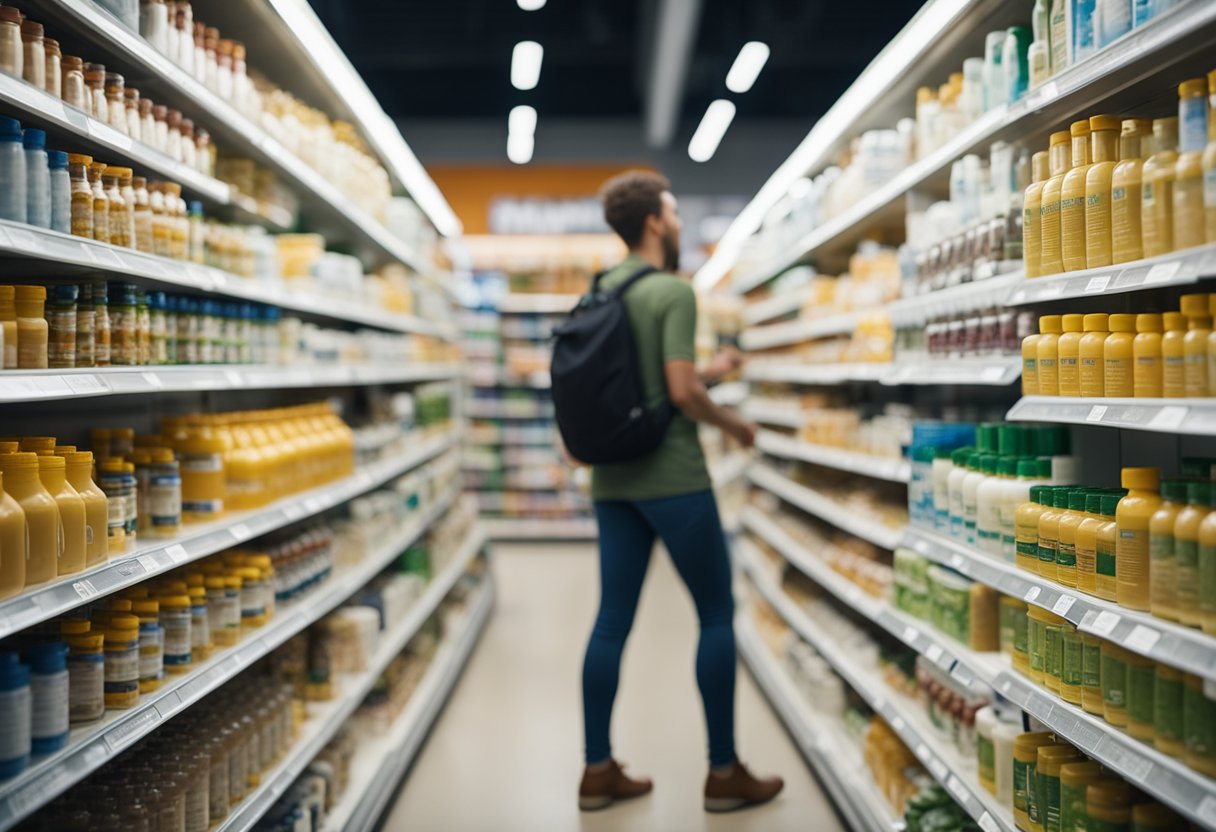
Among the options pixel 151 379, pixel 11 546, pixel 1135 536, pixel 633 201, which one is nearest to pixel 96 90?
pixel 151 379

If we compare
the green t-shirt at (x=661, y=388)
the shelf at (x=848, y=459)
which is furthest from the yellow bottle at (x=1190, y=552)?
the green t-shirt at (x=661, y=388)

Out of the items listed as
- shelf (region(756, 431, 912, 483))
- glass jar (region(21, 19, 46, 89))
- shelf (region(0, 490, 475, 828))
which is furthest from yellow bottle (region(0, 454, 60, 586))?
shelf (region(756, 431, 912, 483))

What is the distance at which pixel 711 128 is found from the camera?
1010 centimetres

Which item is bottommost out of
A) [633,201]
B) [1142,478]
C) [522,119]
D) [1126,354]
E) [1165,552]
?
[1165,552]

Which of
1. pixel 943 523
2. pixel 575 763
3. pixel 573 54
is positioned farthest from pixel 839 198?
pixel 573 54

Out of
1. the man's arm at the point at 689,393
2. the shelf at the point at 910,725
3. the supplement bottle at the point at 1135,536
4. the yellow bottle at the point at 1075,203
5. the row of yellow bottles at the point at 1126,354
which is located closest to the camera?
the row of yellow bottles at the point at 1126,354

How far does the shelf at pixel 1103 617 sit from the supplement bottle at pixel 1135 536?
32mm

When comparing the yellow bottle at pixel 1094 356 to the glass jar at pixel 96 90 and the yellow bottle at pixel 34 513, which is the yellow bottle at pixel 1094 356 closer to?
the yellow bottle at pixel 34 513

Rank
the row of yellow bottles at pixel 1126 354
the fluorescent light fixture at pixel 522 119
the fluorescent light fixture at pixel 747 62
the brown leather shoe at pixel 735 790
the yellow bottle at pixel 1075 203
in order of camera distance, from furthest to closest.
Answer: the fluorescent light fixture at pixel 522 119, the fluorescent light fixture at pixel 747 62, the brown leather shoe at pixel 735 790, the yellow bottle at pixel 1075 203, the row of yellow bottles at pixel 1126 354

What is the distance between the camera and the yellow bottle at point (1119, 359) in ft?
6.03

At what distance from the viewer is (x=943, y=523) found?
9.10 ft

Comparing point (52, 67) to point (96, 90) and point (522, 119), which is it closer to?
point (96, 90)

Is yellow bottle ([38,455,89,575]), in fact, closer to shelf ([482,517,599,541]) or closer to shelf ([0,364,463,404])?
shelf ([0,364,463,404])

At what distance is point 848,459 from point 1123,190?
2.17 m
